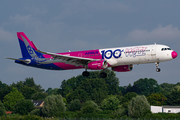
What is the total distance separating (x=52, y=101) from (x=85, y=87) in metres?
73.2

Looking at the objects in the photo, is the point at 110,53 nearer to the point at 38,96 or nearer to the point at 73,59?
the point at 73,59

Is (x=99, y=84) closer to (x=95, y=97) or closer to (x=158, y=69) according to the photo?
(x=95, y=97)

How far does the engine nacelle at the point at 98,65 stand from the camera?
59094 mm

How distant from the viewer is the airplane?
57031mm

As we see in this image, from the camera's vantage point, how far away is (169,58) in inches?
2228

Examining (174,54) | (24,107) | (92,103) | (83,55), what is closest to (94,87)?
(92,103)

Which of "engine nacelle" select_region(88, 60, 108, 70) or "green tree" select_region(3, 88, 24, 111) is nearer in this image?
"engine nacelle" select_region(88, 60, 108, 70)

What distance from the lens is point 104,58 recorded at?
198 feet

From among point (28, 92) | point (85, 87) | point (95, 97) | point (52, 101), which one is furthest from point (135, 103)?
point (28, 92)

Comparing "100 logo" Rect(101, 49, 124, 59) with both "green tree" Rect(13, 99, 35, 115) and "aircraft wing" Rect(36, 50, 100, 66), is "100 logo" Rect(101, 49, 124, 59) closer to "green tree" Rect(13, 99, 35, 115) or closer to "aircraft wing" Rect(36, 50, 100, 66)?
"aircraft wing" Rect(36, 50, 100, 66)

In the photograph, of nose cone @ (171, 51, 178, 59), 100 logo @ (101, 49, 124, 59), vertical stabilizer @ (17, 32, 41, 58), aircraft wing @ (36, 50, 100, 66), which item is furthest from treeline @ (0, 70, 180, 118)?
vertical stabilizer @ (17, 32, 41, 58)

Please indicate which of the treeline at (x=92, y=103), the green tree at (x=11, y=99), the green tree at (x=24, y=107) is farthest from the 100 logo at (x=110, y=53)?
the green tree at (x=11, y=99)

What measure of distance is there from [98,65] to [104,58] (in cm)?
223

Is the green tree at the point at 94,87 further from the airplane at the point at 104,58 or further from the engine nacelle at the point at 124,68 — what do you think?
the engine nacelle at the point at 124,68
